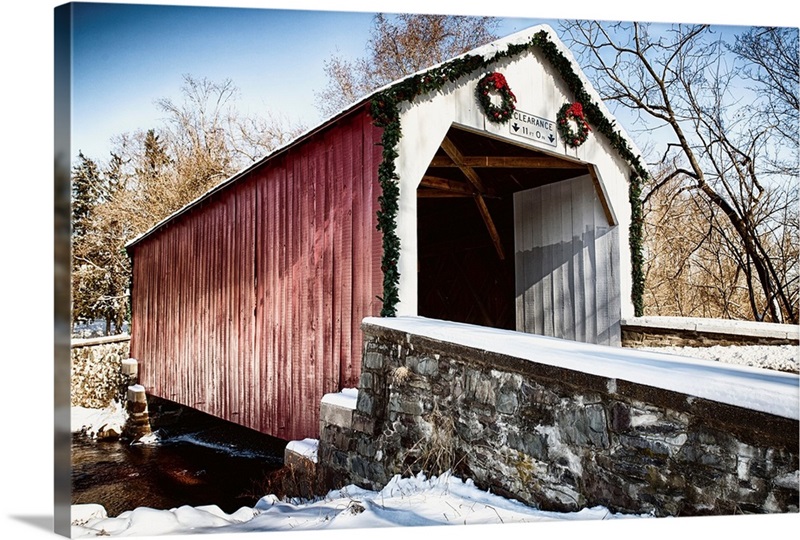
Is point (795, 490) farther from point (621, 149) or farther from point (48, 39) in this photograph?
point (621, 149)

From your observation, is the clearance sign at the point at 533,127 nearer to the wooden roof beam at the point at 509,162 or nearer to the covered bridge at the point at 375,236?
the covered bridge at the point at 375,236

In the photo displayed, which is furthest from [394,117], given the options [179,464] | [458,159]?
[179,464]

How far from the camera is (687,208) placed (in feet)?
28.7

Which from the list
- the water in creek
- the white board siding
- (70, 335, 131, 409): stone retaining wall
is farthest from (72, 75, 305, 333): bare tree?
the white board siding

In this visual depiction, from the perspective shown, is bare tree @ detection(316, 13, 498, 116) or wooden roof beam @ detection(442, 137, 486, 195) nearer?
wooden roof beam @ detection(442, 137, 486, 195)

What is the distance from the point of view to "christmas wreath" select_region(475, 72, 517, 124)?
16.2ft

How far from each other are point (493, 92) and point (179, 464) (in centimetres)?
582

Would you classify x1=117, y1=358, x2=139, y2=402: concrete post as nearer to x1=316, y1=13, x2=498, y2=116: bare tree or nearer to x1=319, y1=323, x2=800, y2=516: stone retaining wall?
x1=316, y1=13, x2=498, y2=116: bare tree

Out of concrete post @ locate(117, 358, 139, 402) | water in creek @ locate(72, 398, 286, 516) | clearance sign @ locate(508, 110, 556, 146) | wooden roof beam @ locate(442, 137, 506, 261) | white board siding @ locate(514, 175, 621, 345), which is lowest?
water in creek @ locate(72, 398, 286, 516)

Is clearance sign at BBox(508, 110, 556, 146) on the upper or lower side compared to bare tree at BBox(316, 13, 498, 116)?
lower

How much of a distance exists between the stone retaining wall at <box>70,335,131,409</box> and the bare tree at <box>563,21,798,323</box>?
7009 mm

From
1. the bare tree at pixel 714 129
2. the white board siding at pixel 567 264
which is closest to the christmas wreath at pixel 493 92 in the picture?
the bare tree at pixel 714 129

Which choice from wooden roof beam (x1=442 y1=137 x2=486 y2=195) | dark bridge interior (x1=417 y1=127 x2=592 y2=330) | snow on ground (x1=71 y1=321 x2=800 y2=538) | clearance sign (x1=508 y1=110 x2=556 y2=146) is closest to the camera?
snow on ground (x1=71 y1=321 x2=800 y2=538)

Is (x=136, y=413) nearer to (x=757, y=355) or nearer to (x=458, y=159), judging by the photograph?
(x=458, y=159)
